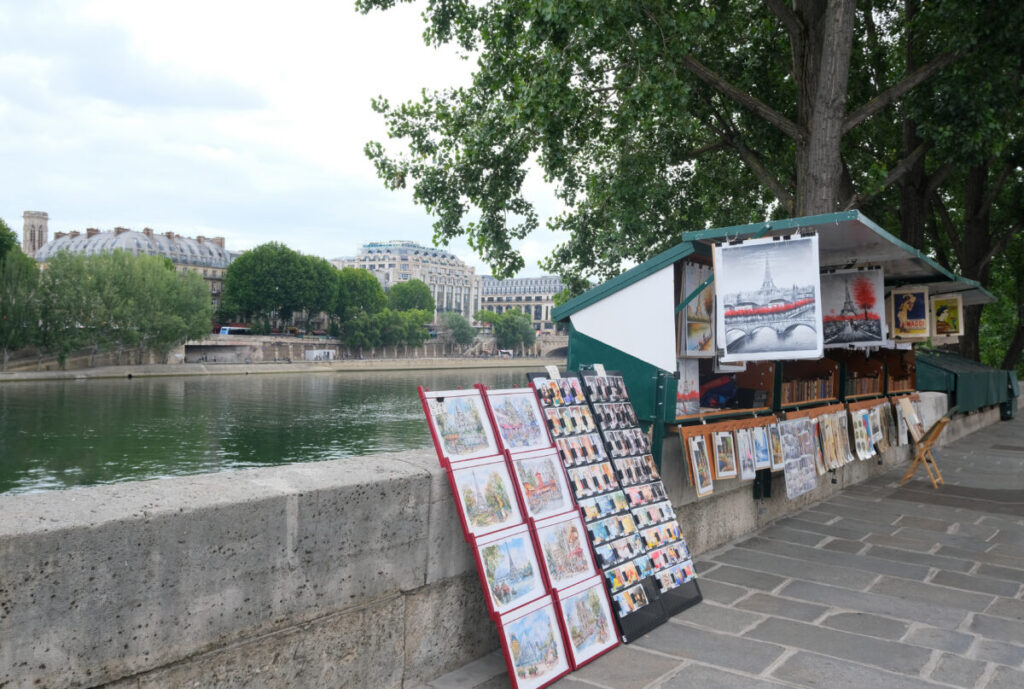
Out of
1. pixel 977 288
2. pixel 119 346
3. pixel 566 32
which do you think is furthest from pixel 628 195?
pixel 119 346

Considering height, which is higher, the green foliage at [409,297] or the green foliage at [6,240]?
the green foliage at [409,297]

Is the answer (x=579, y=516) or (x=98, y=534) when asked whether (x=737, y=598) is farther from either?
(x=98, y=534)

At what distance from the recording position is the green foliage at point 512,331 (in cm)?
11669

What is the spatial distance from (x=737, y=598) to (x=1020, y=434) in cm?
1267

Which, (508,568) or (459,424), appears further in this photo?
(459,424)

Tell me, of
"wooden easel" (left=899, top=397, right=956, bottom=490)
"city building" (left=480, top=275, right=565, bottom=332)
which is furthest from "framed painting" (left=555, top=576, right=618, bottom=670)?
"city building" (left=480, top=275, right=565, bottom=332)

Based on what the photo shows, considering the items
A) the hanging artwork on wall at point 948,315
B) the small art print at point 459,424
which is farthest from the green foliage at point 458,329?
the small art print at point 459,424

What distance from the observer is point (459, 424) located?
325 centimetres

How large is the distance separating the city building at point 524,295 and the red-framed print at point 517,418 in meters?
155

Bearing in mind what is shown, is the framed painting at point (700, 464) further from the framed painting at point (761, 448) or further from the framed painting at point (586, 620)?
the framed painting at point (586, 620)

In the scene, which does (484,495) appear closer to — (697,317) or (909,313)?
(697,317)

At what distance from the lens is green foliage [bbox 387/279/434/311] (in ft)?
380

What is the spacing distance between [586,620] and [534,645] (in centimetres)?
37

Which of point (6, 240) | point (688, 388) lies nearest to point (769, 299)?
point (688, 388)
